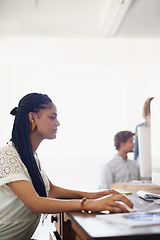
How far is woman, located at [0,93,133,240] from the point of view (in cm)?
124

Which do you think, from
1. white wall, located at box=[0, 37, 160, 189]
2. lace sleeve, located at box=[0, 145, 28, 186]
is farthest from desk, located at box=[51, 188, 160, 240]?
white wall, located at box=[0, 37, 160, 189]

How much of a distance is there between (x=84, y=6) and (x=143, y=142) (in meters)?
2.43

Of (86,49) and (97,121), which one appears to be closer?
(86,49)

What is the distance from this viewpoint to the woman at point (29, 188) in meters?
1.24

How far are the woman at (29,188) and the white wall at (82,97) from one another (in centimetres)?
437

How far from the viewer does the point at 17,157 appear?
148 cm

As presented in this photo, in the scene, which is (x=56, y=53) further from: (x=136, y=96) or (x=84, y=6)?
(x=136, y=96)

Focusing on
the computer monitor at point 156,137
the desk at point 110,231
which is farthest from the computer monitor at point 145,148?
the desk at point 110,231

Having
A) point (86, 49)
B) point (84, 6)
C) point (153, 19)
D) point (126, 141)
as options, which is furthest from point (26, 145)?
point (86, 49)

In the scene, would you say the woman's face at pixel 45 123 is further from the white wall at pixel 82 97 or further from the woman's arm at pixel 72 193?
the white wall at pixel 82 97

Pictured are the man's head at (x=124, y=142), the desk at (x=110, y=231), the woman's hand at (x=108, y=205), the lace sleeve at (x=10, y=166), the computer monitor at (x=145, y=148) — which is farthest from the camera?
the man's head at (x=124, y=142)

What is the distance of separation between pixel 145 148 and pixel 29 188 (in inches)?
58.3

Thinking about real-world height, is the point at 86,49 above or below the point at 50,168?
above

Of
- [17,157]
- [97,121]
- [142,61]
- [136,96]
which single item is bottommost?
[17,157]
